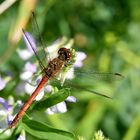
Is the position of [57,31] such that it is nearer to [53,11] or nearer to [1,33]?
[53,11]

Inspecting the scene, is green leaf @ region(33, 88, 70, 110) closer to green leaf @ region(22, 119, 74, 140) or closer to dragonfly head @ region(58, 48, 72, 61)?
green leaf @ region(22, 119, 74, 140)

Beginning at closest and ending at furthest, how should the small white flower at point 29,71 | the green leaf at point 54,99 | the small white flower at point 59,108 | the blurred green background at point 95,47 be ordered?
the green leaf at point 54,99 → the small white flower at point 59,108 → the small white flower at point 29,71 → the blurred green background at point 95,47

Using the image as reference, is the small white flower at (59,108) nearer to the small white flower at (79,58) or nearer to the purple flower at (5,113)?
the purple flower at (5,113)

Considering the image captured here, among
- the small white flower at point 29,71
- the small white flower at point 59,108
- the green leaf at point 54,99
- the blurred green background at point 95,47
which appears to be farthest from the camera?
the blurred green background at point 95,47

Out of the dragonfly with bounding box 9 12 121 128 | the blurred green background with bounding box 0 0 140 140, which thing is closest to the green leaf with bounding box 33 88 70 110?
the dragonfly with bounding box 9 12 121 128

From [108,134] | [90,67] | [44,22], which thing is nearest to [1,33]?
[44,22]

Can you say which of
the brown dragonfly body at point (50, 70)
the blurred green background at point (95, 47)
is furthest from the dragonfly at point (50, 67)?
the blurred green background at point (95, 47)
